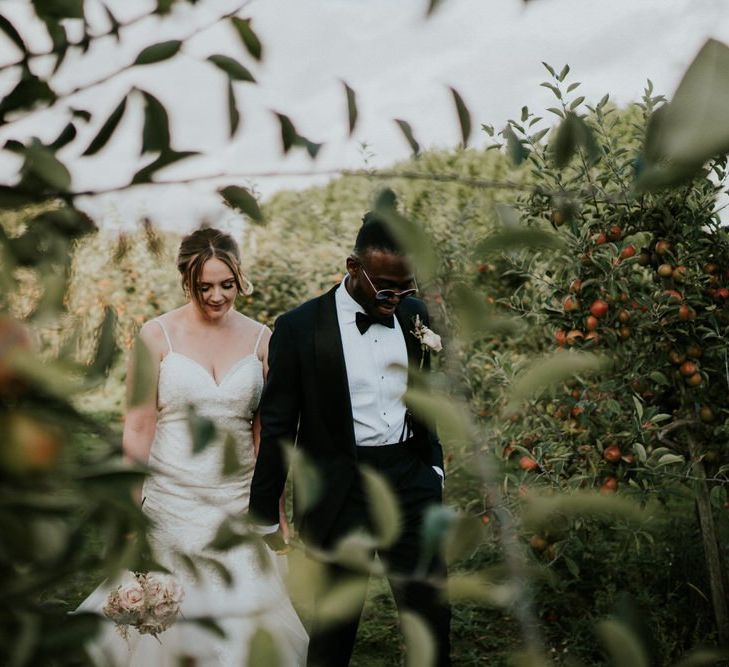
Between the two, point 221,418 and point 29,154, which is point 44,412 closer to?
point 29,154

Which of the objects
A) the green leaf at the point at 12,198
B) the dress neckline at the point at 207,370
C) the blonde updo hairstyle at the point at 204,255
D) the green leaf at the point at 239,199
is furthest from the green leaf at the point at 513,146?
the dress neckline at the point at 207,370

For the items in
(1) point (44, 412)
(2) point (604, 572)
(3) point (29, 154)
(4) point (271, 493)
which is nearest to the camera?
(1) point (44, 412)

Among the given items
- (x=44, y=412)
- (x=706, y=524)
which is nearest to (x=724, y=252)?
(x=706, y=524)

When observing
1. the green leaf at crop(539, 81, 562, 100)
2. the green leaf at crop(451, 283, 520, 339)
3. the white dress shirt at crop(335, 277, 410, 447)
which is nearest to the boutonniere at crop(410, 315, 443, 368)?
the white dress shirt at crop(335, 277, 410, 447)

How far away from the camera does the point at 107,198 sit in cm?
94

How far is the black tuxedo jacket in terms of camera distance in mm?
3486

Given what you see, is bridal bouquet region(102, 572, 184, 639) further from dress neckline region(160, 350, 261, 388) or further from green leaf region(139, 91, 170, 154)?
green leaf region(139, 91, 170, 154)

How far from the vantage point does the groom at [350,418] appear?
3.47 metres

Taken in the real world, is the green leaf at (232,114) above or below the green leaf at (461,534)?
above

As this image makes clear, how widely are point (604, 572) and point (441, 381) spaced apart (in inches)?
180

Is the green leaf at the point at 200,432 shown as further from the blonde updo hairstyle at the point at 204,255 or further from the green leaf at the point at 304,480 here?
the blonde updo hairstyle at the point at 204,255

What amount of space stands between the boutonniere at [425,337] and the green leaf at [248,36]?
2125 mm

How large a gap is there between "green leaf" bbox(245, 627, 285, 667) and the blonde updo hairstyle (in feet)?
11.4

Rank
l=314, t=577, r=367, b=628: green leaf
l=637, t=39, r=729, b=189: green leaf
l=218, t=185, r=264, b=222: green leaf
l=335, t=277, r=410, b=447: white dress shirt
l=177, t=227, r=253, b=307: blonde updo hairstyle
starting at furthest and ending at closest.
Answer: l=177, t=227, r=253, b=307: blonde updo hairstyle < l=335, t=277, r=410, b=447: white dress shirt < l=218, t=185, r=264, b=222: green leaf < l=314, t=577, r=367, b=628: green leaf < l=637, t=39, r=729, b=189: green leaf
